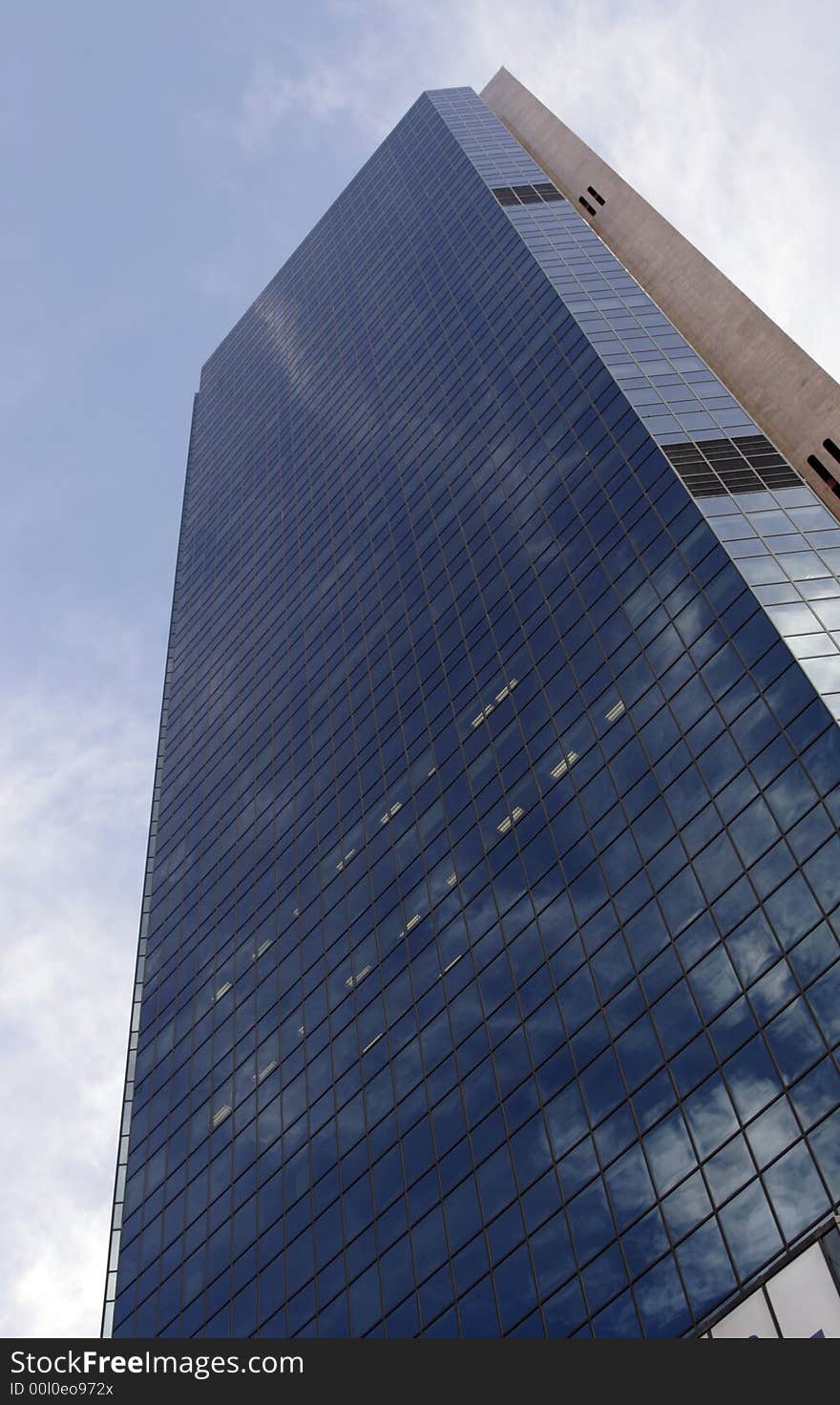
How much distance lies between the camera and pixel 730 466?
2640 inches

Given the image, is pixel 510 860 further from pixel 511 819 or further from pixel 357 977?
pixel 357 977

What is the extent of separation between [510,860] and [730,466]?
2383cm

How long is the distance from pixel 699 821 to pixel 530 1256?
58.1 ft

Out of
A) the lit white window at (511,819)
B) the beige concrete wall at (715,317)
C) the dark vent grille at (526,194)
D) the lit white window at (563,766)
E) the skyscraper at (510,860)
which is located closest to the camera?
the skyscraper at (510,860)

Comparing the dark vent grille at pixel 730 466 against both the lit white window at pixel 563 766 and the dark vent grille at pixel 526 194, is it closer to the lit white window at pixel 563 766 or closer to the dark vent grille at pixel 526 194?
the lit white window at pixel 563 766

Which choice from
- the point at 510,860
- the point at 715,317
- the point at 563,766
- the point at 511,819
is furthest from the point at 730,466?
the point at 510,860

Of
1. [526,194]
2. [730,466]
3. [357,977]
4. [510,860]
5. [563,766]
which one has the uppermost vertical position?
[526,194]

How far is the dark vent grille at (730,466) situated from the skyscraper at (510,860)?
1.14 feet

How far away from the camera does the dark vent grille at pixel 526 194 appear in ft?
359

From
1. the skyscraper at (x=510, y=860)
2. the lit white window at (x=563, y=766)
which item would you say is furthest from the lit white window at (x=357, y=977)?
the lit white window at (x=563, y=766)

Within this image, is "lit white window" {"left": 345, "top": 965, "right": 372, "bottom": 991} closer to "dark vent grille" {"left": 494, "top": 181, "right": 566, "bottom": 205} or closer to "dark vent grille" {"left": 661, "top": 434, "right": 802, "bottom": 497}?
"dark vent grille" {"left": 661, "top": 434, "right": 802, "bottom": 497}

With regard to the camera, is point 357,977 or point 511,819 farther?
point 357,977

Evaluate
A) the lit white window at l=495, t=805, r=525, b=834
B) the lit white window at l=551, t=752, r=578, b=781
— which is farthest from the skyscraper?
the lit white window at l=495, t=805, r=525, b=834

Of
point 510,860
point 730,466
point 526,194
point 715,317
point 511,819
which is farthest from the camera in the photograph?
point 526,194
